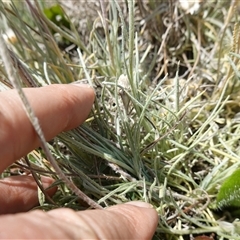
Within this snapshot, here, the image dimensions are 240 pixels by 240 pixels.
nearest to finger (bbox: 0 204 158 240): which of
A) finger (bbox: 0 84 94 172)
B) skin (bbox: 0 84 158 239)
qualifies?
skin (bbox: 0 84 158 239)

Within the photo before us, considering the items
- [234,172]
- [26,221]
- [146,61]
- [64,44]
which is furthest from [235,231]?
[64,44]

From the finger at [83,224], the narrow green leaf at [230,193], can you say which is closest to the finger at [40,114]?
the finger at [83,224]

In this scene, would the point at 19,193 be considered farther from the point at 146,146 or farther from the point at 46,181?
the point at 146,146

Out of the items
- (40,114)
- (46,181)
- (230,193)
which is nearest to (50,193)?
(46,181)

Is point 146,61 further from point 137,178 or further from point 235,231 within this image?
point 235,231

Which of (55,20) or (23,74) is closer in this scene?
(23,74)

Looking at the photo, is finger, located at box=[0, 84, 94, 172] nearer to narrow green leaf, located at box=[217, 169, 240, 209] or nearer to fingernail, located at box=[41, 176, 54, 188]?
fingernail, located at box=[41, 176, 54, 188]
